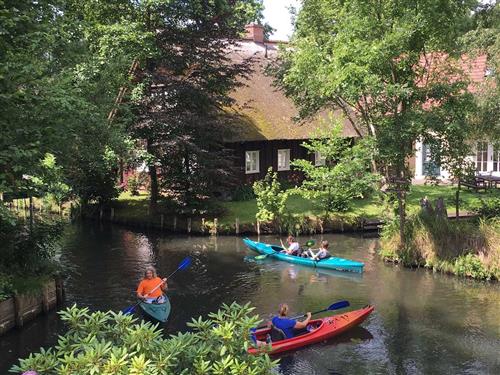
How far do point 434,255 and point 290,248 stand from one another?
5.50 meters

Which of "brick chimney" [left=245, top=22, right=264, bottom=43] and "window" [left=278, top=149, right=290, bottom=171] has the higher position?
"brick chimney" [left=245, top=22, right=264, bottom=43]

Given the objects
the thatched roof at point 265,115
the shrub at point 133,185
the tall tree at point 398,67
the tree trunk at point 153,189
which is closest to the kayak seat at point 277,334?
the tall tree at point 398,67

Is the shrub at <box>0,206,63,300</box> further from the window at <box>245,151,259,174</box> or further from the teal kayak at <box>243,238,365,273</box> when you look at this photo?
the window at <box>245,151,259,174</box>

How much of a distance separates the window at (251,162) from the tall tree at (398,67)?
12.4 m

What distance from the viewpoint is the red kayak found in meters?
13.5

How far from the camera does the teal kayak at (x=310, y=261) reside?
20.6 metres

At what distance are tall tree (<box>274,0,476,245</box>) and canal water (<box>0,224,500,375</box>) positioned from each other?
12.3ft

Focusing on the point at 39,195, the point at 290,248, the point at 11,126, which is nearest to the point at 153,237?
the point at 290,248

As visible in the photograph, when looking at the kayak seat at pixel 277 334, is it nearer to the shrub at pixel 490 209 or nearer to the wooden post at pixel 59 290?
the wooden post at pixel 59 290

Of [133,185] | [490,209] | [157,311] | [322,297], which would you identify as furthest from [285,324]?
[133,185]

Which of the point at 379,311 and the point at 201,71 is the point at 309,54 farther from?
the point at 379,311

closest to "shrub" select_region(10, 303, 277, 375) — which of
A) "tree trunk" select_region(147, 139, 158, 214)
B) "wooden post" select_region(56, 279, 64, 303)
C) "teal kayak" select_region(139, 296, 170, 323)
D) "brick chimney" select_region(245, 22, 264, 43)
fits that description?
"teal kayak" select_region(139, 296, 170, 323)

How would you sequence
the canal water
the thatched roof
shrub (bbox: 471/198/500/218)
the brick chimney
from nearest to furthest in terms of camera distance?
the canal water
shrub (bbox: 471/198/500/218)
the thatched roof
the brick chimney

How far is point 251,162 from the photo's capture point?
113 feet
